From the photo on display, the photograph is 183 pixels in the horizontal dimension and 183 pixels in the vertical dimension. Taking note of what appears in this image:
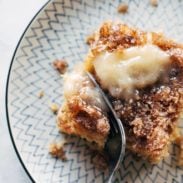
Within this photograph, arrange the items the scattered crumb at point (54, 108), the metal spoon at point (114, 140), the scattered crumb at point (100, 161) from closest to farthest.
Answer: the metal spoon at point (114, 140), the scattered crumb at point (100, 161), the scattered crumb at point (54, 108)

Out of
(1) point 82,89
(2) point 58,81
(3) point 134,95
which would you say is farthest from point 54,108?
(3) point 134,95

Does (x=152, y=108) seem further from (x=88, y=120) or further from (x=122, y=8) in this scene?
(x=122, y=8)

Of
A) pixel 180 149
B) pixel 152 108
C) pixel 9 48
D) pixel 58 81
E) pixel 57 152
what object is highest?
→ pixel 9 48

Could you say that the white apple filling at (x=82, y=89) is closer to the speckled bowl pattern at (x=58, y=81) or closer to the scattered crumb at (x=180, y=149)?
the speckled bowl pattern at (x=58, y=81)

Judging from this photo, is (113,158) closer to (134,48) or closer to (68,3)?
(134,48)

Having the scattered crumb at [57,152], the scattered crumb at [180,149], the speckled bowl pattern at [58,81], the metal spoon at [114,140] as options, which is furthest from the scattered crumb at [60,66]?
the scattered crumb at [180,149]

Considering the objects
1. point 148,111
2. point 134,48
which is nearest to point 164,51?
point 134,48

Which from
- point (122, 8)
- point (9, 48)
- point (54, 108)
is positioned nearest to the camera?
point (54, 108)
